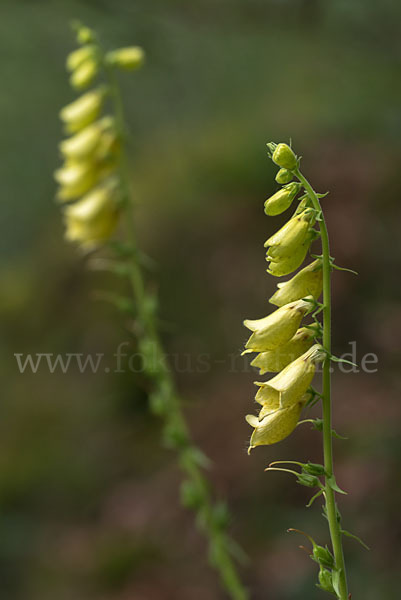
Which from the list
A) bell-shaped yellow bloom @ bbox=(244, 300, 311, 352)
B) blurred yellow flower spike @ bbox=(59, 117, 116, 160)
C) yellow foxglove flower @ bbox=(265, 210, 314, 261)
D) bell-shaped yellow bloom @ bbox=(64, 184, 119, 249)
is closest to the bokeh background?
blurred yellow flower spike @ bbox=(59, 117, 116, 160)

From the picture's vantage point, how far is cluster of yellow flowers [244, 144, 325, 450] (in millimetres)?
1357

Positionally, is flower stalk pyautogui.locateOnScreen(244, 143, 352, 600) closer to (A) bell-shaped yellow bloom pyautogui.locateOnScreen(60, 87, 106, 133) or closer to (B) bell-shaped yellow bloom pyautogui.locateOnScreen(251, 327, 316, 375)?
(B) bell-shaped yellow bloom pyautogui.locateOnScreen(251, 327, 316, 375)

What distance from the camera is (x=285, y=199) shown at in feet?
4.39

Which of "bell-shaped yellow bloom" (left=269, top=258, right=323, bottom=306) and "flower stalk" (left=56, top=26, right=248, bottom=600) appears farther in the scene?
"flower stalk" (left=56, top=26, right=248, bottom=600)

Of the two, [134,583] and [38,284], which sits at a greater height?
[38,284]

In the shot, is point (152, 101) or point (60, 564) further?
point (152, 101)

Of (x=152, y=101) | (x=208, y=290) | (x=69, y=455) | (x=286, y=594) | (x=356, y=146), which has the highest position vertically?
(x=152, y=101)

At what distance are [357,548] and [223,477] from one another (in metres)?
0.92

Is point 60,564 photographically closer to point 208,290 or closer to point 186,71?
point 208,290

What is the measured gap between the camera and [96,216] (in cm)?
288

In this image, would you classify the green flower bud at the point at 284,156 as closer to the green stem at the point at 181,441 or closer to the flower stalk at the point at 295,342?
the flower stalk at the point at 295,342

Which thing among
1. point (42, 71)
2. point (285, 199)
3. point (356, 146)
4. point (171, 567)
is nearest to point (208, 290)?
point (356, 146)

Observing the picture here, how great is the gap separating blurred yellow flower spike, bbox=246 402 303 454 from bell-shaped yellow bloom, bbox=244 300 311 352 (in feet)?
0.48

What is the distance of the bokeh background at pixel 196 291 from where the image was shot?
12.4ft
